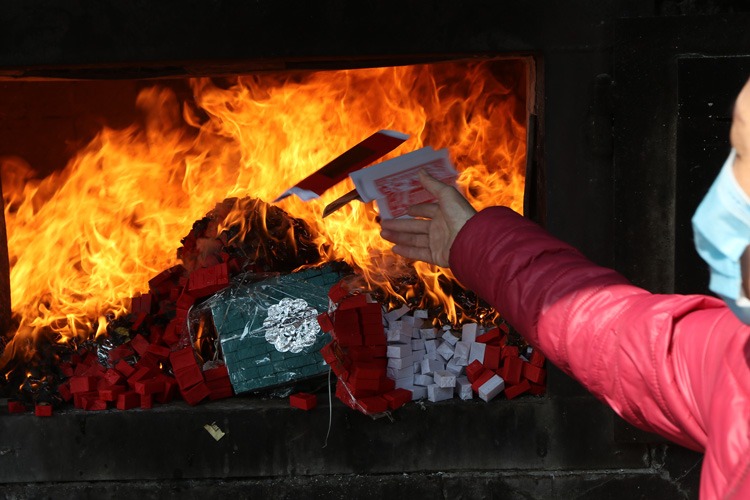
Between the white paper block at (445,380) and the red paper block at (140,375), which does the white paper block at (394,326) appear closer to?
the white paper block at (445,380)

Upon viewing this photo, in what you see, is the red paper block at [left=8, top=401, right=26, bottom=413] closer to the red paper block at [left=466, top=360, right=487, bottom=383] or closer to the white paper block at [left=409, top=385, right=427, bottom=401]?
the white paper block at [left=409, top=385, right=427, bottom=401]

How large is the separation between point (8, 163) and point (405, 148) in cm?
257

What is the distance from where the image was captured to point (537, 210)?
13.9 feet

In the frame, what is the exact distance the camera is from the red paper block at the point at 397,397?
161 inches

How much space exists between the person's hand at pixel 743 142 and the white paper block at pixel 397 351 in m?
3.16

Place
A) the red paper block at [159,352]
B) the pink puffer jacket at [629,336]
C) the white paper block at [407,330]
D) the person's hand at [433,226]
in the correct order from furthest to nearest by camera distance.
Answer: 1. the red paper block at [159,352]
2. the white paper block at [407,330]
3. the person's hand at [433,226]
4. the pink puffer jacket at [629,336]

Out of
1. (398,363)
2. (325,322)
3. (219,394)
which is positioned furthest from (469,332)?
(219,394)

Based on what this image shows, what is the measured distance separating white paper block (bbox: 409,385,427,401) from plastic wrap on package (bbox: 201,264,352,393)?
18.0 inches

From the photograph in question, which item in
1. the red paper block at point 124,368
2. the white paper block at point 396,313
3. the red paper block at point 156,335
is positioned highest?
the white paper block at point 396,313

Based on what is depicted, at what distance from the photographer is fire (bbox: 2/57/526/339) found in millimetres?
4840

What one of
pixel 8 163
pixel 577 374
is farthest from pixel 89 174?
pixel 577 374

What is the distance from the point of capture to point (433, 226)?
8.03 feet

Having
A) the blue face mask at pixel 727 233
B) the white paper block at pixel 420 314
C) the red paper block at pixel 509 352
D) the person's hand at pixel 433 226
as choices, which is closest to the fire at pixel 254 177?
the white paper block at pixel 420 314

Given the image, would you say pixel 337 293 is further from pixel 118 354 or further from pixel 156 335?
pixel 118 354
